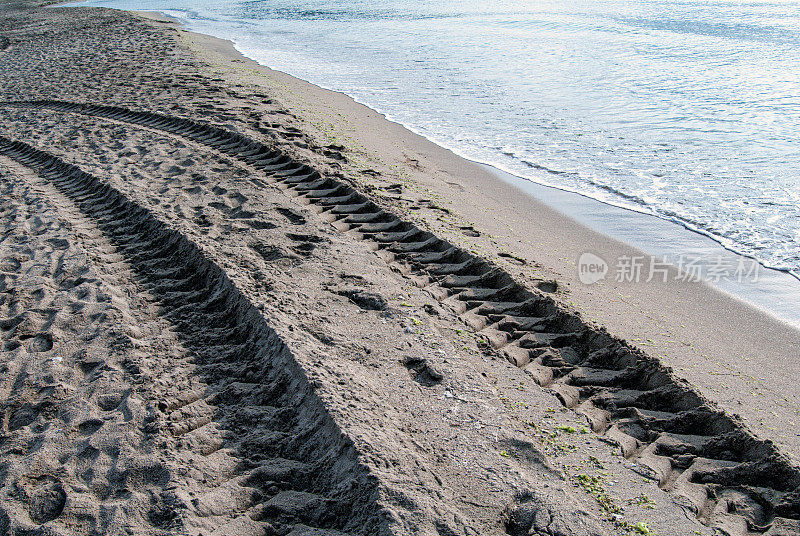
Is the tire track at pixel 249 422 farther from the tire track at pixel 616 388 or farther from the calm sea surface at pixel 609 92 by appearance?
the calm sea surface at pixel 609 92

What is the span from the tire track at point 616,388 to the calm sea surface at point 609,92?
95.3 inches

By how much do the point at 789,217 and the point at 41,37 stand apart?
63.1 feet

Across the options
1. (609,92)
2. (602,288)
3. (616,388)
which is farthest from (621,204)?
(609,92)

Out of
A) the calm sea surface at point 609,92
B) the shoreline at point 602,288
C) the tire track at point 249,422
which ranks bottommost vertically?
the tire track at point 249,422

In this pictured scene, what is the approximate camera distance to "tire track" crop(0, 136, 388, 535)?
2.07m

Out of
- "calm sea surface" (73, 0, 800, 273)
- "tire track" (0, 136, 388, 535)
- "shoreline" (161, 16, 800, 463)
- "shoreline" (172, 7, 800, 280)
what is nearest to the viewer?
"tire track" (0, 136, 388, 535)

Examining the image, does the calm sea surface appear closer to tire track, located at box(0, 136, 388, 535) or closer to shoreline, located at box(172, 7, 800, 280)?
shoreline, located at box(172, 7, 800, 280)

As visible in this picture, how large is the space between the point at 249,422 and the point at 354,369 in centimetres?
58

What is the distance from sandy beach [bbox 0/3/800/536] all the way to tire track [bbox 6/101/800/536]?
1 centimetres

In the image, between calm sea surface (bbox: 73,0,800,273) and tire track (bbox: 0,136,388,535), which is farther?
calm sea surface (bbox: 73,0,800,273)

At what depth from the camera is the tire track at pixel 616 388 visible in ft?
7.61

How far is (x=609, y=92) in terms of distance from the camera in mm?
9883

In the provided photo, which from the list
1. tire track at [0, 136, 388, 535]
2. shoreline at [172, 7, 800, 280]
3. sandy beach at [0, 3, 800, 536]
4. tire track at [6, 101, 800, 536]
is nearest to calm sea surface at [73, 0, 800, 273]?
shoreline at [172, 7, 800, 280]

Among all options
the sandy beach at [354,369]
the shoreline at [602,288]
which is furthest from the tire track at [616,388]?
the shoreline at [602,288]
